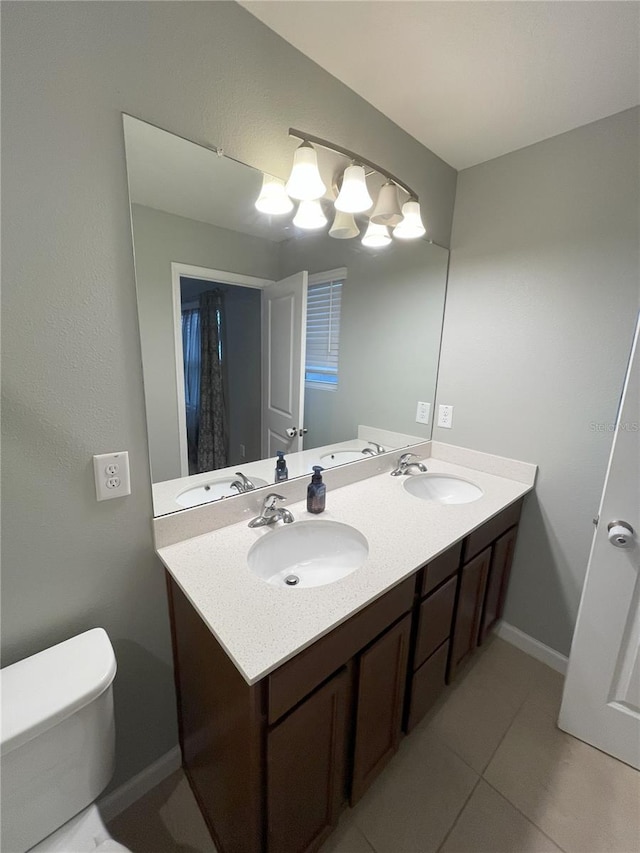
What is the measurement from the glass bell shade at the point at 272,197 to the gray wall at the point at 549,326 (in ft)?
3.42

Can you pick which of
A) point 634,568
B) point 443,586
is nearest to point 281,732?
point 443,586

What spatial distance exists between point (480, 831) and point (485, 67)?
2480mm

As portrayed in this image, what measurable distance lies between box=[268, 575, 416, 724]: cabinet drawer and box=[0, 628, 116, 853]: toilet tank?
41 centimetres

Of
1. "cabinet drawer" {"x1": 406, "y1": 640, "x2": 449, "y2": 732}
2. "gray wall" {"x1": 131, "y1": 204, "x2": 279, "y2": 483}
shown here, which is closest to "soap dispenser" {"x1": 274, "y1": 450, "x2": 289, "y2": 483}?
"gray wall" {"x1": 131, "y1": 204, "x2": 279, "y2": 483}

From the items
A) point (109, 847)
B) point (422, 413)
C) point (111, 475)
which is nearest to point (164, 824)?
point (109, 847)

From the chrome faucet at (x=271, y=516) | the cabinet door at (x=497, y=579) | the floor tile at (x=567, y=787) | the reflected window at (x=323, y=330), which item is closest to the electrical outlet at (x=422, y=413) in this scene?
the reflected window at (x=323, y=330)

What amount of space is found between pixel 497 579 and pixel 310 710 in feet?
3.98

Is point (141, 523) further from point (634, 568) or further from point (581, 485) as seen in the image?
point (581, 485)

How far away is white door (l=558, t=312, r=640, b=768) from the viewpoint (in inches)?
44.3

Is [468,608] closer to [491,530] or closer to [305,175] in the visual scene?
[491,530]

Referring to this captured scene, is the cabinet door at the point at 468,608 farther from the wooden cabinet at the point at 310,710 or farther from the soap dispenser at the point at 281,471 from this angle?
the soap dispenser at the point at 281,471

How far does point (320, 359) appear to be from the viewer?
157 cm

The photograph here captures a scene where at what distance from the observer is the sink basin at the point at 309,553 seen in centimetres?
113

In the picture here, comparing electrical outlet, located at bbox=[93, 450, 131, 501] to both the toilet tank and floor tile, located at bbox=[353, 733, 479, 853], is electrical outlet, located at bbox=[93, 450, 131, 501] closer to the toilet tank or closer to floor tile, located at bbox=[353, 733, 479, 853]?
the toilet tank
